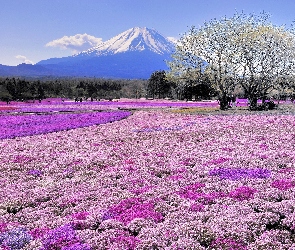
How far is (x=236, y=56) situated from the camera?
5553 cm

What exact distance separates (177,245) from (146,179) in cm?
701

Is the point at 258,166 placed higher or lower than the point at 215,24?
lower

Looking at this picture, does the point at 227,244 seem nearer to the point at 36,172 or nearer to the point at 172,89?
the point at 36,172

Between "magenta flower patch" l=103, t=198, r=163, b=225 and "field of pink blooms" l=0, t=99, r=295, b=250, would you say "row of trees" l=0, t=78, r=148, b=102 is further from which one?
"magenta flower patch" l=103, t=198, r=163, b=225

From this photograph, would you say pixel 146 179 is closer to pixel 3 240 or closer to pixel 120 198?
pixel 120 198

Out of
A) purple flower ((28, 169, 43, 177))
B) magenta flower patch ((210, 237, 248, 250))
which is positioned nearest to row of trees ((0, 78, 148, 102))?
purple flower ((28, 169, 43, 177))

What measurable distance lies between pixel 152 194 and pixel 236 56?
46910mm

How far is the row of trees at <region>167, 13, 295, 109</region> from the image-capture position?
54.2 m

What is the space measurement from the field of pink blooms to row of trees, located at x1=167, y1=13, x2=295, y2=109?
99.0 feet

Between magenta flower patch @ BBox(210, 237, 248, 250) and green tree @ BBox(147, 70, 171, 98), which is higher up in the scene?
green tree @ BBox(147, 70, 171, 98)

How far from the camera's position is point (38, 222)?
11.1m

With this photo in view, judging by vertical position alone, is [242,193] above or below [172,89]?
below

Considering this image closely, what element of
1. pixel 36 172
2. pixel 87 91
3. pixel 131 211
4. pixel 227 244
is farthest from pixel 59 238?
pixel 87 91

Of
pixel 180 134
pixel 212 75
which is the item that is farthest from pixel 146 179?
pixel 212 75
